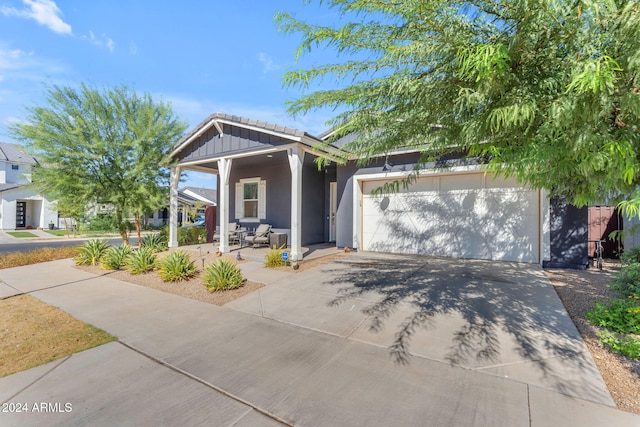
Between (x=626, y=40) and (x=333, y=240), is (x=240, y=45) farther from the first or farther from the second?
(x=333, y=240)

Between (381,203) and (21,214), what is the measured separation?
3232 centimetres

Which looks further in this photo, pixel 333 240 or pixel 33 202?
pixel 33 202

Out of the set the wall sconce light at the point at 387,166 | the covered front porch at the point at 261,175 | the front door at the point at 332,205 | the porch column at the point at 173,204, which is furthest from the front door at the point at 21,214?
the wall sconce light at the point at 387,166

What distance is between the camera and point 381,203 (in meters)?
9.95

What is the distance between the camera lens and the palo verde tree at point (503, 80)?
1.75 metres

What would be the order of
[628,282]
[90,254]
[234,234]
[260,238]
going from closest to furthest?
[628,282], [90,254], [260,238], [234,234]

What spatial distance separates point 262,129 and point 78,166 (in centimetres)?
613

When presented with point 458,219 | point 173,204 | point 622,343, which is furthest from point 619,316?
point 173,204

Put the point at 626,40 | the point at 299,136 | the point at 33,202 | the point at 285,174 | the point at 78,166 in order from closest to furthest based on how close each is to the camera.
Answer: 1. the point at 626,40
2. the point at 299,136
3. the point at 78,166
4. the point at 285,174
5. the point at 33,202

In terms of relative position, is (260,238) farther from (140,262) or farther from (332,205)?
(140,262)

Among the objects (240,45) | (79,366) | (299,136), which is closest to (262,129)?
(299,136)

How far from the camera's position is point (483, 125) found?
2287mm

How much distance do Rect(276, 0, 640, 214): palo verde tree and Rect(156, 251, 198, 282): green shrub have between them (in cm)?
527

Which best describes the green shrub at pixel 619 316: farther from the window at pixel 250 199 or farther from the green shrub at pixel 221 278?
the window at pixel 250 199
